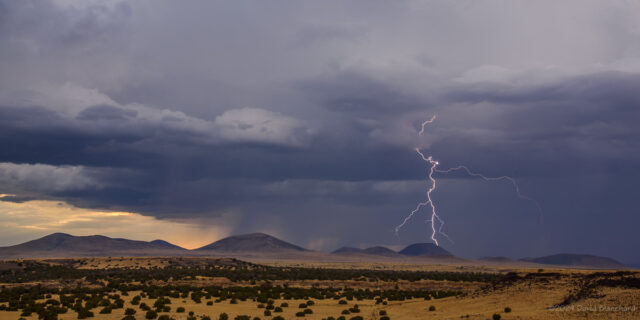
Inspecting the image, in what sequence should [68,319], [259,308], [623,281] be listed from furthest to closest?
[259,308] → [68,319] → [623,281]

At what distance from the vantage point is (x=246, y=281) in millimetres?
75938

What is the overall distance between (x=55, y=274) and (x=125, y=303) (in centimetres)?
4277

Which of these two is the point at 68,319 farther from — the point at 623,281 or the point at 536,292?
the point at 623,281

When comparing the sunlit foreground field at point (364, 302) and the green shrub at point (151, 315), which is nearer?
the sunlit foreground field at point (364, 302)

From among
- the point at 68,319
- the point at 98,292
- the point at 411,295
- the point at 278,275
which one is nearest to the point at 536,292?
the point at 411,295

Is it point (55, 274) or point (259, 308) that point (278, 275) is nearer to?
point (55, 274)

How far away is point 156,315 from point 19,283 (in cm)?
4353

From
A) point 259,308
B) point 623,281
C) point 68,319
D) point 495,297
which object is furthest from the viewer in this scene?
point 259,308

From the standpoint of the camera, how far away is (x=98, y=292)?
184 feet

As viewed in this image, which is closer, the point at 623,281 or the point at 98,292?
the point at 623,281

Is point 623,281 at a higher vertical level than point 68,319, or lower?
higher

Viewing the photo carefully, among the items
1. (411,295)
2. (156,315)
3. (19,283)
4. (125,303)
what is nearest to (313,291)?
(411,295)

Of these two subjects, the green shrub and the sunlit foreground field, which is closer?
the sunlit foreground field

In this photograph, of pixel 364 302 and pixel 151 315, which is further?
pixel 364 302
